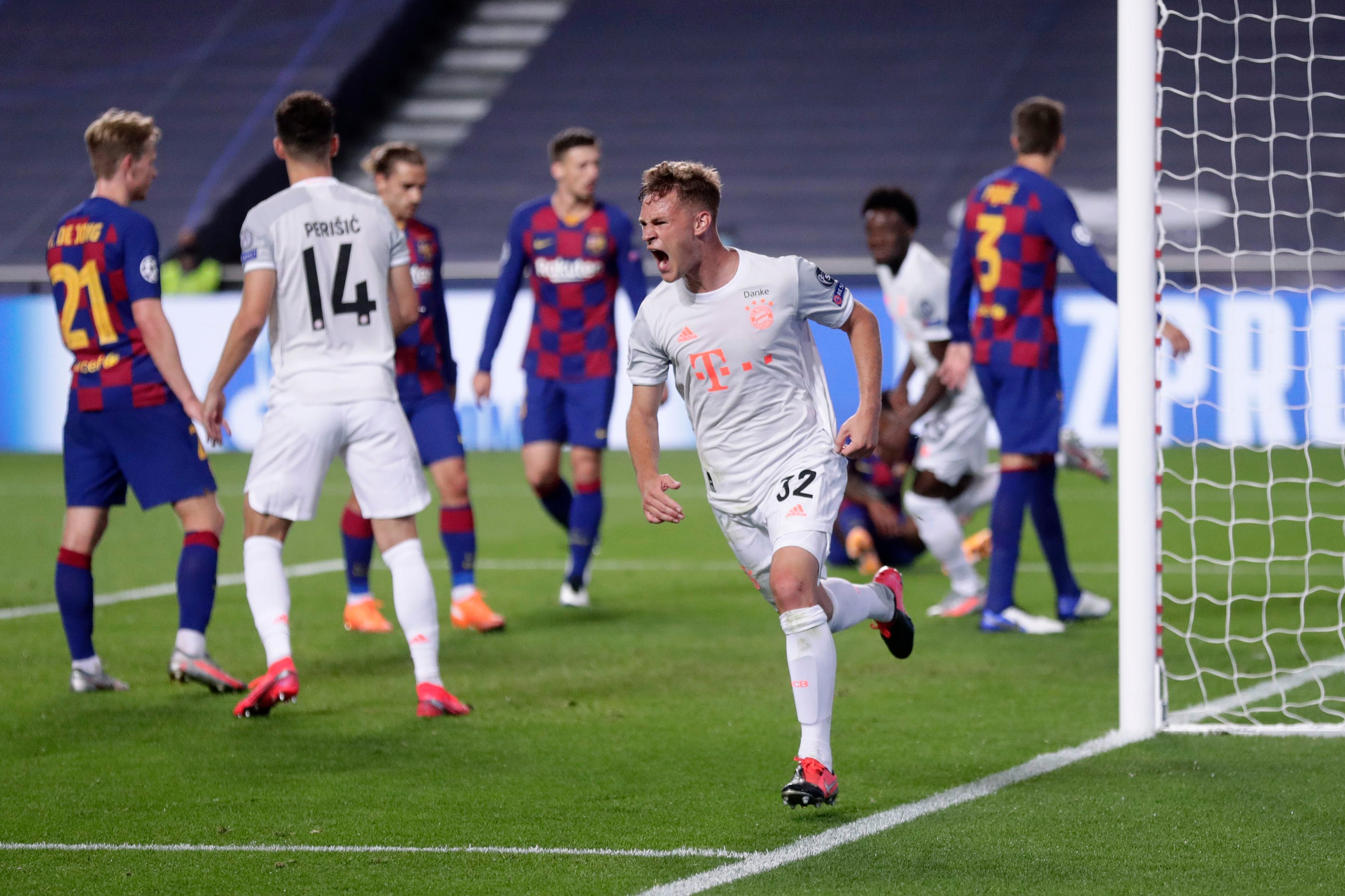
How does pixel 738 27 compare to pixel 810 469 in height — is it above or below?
above

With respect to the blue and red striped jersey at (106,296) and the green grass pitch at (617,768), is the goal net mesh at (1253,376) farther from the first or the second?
the blue and red striped jersey at (106,296)

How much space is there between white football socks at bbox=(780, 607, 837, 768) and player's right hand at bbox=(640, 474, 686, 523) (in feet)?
1.30

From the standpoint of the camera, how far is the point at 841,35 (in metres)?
24.0

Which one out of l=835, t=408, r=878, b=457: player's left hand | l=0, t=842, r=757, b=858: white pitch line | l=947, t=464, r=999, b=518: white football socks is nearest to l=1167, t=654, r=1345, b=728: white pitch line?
l=835, t=408, r=878, b=457: player's left hand

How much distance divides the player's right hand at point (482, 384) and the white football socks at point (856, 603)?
334cm

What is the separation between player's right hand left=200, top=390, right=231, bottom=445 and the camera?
18.4 ft

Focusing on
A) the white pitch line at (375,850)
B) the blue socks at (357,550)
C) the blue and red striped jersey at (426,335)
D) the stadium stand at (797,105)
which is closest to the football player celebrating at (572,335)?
the blue and red striped jersey at (426,335)

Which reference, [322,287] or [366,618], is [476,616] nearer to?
[366,618]

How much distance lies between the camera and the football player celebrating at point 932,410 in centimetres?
812

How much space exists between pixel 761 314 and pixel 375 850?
166cm

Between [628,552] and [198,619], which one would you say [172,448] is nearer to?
[198,619]

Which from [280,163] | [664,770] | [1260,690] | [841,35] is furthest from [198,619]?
[841,35]

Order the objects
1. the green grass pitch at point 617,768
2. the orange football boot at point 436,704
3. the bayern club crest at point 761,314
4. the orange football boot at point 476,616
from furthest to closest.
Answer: the orange football boot at point 476,616 → the orange football boot at point 436,704 → the bayern club crest at point 761,314 → the green grass pitch at point 617,768

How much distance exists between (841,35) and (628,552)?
15.0 metres
